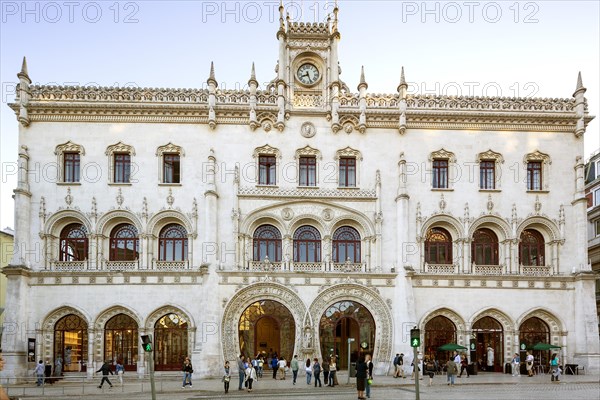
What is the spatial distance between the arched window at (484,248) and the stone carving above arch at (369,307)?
7.19 metres

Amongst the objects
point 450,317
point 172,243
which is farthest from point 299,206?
point 450,317

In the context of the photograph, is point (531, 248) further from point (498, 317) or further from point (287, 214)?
point (287, 214)

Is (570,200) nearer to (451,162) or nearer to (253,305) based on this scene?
(451,162)

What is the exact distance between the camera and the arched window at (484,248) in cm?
4109

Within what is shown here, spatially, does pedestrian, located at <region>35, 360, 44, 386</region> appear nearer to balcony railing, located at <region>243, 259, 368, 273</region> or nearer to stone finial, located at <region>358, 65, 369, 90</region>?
balcony railing, located at <region>243, 259, 368, 273</region>

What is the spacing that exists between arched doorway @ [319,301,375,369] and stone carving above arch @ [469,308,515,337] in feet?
21.6

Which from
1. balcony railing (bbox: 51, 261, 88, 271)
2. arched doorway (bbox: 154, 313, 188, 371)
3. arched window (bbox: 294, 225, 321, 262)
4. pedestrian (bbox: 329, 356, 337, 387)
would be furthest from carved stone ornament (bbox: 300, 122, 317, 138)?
balcony railing (bbox: 51, 261, 88, 271)

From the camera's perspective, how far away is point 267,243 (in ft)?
132

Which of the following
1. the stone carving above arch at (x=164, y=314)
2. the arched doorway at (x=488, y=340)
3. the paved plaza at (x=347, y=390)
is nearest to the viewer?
the paved plaza at (x=347, y=390)

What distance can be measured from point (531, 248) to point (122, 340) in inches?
1065

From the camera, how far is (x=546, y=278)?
40.2 m

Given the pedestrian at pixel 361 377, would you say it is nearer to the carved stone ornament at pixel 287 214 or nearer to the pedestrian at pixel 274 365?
the pedestrian at pixel 274 365

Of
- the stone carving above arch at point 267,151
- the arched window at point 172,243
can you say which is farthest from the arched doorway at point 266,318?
the stone carving above arch at point 267,151

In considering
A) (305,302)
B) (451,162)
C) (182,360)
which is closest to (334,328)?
(305,302)
